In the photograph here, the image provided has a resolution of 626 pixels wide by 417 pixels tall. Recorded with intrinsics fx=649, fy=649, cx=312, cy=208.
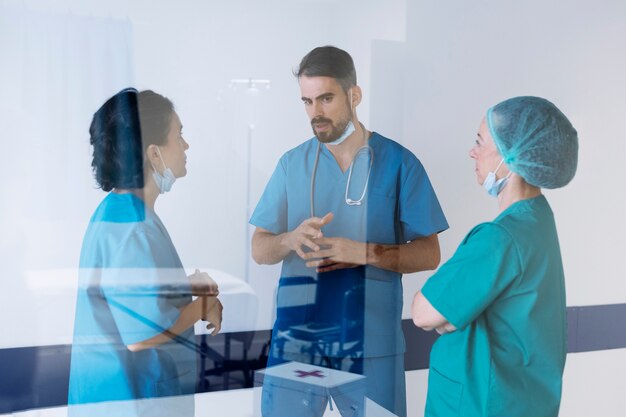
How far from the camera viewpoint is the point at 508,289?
6.18ft

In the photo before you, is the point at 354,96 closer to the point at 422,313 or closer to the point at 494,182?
the point at 494,182

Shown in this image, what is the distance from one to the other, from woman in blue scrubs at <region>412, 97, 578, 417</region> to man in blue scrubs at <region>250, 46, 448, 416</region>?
0.79ft

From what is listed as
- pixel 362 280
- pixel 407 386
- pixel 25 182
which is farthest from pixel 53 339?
pixel 407 386

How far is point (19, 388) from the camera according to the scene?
1762 millimetres

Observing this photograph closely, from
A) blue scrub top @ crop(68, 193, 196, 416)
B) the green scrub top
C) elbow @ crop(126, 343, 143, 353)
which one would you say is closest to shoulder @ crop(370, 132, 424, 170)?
the green scrub top

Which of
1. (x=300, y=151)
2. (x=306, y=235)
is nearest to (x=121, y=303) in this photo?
(x=306, y=235)

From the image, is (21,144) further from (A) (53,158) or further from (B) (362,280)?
(B) (362,280)

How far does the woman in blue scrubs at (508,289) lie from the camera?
1.85 m

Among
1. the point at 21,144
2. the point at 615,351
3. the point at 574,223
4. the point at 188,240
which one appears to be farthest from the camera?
the point at 615,351

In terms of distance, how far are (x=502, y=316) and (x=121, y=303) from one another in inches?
43.2

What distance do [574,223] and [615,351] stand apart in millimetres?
675

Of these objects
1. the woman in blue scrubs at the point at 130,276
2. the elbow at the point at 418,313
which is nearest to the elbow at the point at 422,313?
the elbow at the point at 418,313

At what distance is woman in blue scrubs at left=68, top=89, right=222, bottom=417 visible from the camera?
5.83 ft

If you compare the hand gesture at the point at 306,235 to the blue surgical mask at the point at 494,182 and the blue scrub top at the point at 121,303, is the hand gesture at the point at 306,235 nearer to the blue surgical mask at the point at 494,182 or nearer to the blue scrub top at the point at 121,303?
the blue scrub top at the point at 121,303
